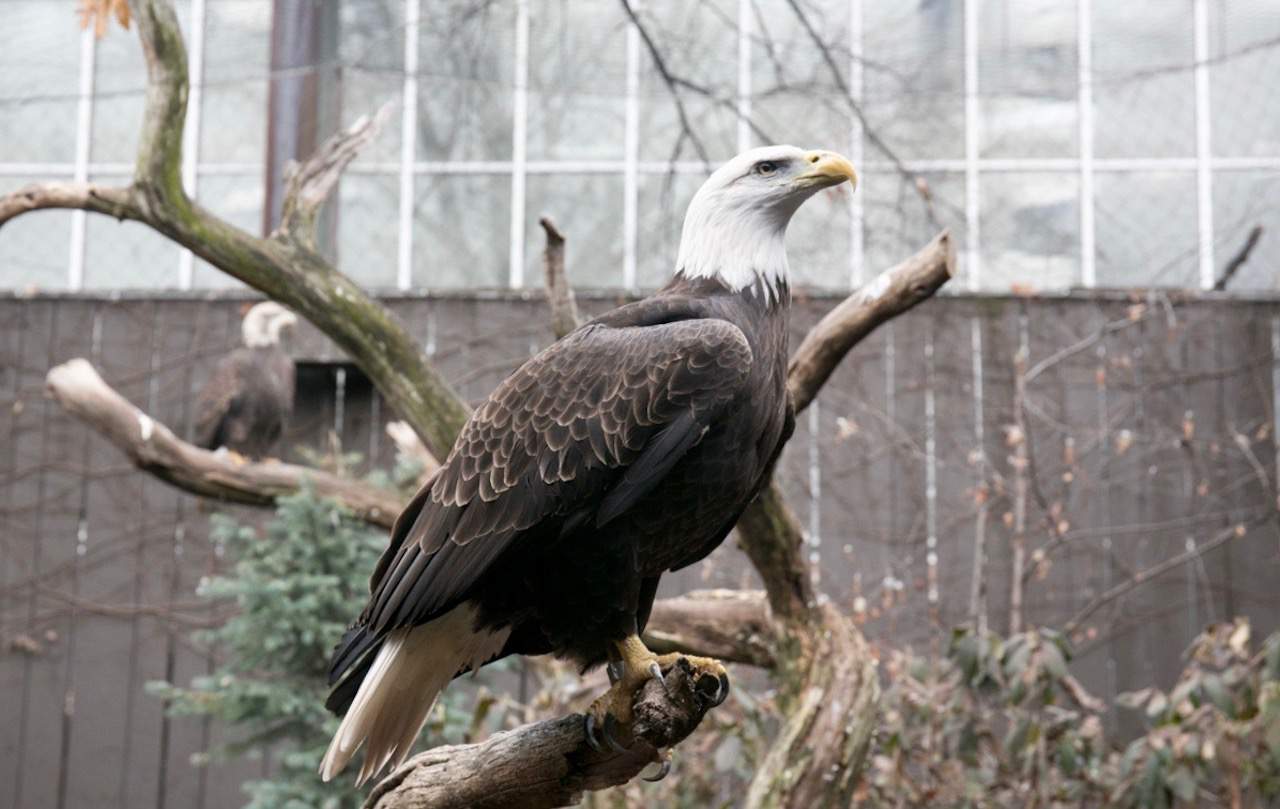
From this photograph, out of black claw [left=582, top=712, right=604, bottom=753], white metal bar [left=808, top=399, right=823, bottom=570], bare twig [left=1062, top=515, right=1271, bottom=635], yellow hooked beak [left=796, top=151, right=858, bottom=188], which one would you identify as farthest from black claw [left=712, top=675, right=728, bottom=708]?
white metal bar [left=808, top=399, right=823, bottom=570]

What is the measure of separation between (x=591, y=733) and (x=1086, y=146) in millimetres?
5079

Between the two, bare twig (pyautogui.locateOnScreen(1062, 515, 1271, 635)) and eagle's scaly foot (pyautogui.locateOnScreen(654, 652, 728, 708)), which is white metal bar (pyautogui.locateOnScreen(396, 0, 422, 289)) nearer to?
bare twig (pyautogui.locateOnScreen(1062, 515, 1271, 635))

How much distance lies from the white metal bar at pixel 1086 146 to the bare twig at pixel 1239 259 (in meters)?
0.56

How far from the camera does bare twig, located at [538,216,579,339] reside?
344 cm

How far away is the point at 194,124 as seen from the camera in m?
6.83

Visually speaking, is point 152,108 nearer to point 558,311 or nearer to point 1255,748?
point 558,311

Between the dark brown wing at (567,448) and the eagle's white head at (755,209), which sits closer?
the dark brown wing at (567,448)

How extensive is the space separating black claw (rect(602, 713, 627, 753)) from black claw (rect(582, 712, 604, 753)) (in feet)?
0.06

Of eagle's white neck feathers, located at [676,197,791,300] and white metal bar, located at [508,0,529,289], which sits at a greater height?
white metal bar, located at [508,0,529,289]

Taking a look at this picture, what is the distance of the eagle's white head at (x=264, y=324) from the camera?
6043 mm

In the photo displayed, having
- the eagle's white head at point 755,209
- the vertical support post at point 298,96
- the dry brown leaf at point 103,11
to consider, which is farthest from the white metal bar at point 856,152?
the eagle's white head at point 755,209

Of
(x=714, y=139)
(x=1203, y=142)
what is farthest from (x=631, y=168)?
(x=1203, y=142)

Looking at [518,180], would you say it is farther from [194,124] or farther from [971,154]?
[971,154]

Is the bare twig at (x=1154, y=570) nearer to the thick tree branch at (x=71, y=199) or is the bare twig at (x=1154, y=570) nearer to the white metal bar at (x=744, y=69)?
the white metal bar at (x=744, y=69)
